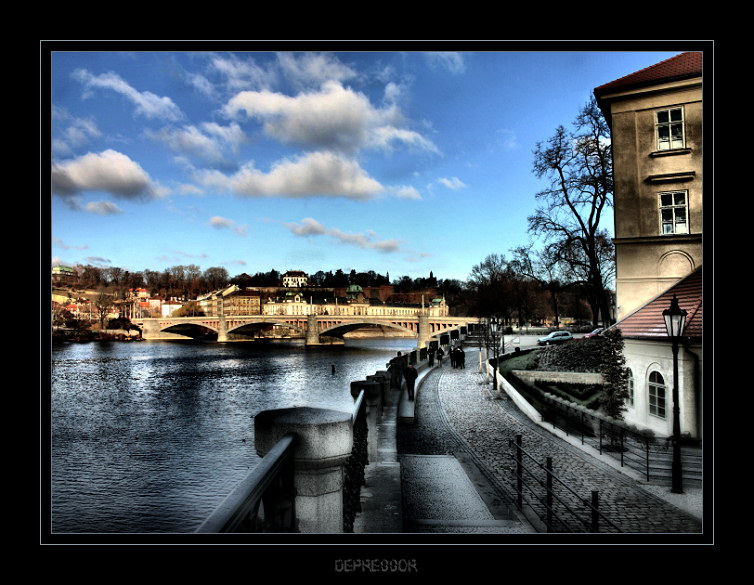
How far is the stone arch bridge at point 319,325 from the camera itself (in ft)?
113

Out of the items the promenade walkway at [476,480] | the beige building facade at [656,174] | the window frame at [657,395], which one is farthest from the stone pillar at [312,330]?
the beige building facade at [656,174]

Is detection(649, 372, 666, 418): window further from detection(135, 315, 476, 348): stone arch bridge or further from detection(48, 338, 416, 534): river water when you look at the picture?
detection(135, 315, 476, 348): stone arch bridge

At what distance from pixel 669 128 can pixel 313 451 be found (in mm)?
2303

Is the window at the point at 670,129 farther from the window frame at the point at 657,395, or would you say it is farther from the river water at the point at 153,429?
the river water at the point at 153,429

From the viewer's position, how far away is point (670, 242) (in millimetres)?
2479

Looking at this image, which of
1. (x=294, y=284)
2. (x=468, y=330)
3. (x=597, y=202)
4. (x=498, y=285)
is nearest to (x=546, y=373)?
(x=498, y=285)

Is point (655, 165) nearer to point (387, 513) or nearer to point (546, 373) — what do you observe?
point (387, 513)

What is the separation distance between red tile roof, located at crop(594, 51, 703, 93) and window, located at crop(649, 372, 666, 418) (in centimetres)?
158

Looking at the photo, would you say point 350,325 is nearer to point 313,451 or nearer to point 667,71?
point 667,71

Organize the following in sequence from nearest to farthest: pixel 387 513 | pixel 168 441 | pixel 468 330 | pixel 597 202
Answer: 1. pixel 387 513
2. pixel 597 202
3. pixel 168 441
4. pixel 468 330

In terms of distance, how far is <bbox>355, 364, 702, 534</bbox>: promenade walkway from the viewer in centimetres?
234

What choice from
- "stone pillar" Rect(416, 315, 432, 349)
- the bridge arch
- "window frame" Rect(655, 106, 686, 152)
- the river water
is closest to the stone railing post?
the river water
